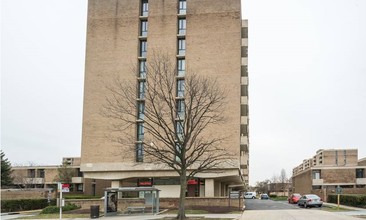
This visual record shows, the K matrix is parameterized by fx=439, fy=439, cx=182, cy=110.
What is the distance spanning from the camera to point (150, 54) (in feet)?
154

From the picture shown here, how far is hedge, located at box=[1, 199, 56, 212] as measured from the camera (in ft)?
139

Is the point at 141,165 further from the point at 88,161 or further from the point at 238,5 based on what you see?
the point at 238,5

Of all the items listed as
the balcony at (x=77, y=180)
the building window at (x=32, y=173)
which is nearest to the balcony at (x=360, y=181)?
the balcony at (x=77, y=180)

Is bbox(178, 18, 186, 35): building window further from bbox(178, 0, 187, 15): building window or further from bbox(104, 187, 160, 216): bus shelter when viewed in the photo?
bbox(104, 187, 160, 216): bus shelter

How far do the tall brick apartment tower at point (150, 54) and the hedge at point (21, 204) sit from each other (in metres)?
5.92

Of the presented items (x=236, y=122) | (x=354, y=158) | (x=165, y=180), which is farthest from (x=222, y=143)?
(x=354, y=158)

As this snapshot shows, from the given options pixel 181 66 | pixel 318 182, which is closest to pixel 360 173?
pixel 318 182

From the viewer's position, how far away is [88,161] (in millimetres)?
46781

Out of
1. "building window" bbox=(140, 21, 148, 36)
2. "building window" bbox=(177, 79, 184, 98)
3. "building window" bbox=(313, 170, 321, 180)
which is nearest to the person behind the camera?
"building window" bbox=(177, 79, 184, 98)

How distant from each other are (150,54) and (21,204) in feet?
66.3

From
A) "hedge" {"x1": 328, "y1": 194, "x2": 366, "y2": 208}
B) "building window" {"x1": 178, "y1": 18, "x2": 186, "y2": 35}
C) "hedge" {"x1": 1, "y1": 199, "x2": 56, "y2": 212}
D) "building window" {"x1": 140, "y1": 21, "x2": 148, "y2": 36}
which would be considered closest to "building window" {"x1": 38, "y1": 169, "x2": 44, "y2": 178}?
"hedge" {"x1": 1, "y1": 199, "x2": 56, "y2": 212}

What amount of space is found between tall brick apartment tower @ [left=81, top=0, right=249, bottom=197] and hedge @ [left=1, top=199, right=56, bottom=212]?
5.92m

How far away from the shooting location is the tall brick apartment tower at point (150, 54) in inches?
1779

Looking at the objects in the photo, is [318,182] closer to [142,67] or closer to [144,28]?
[142,67]
